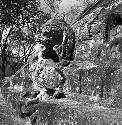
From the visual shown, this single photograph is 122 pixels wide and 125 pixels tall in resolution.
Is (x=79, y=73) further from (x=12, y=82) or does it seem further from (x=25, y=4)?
(x=25, y=4)

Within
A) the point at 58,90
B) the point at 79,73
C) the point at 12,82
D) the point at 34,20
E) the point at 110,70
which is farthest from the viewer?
the point at 34,20

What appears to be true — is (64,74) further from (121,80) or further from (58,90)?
(121,80)

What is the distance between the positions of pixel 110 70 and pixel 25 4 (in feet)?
63.3

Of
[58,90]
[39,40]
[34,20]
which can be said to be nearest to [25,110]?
[58,90]

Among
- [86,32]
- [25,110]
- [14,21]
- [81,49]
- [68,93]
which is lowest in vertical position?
[25,110]

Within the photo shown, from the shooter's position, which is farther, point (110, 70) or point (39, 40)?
point (39, 40)

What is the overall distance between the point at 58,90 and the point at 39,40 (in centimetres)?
470

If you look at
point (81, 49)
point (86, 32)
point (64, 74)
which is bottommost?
point (64, 74)

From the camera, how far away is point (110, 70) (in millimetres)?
7590

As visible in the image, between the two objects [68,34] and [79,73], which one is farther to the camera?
[68,34]

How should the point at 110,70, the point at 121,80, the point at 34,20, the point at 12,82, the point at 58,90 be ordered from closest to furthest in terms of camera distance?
the point at 121,80 < the point at 110,70 < the point at 58,90 < the point at 12,82 < the point at 34,20

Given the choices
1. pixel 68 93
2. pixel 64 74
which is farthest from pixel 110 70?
pixel 64 74

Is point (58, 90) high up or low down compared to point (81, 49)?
down

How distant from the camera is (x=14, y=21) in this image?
1029 inches
